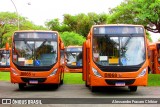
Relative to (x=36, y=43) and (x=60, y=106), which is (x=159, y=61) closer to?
(x=36, y=43)

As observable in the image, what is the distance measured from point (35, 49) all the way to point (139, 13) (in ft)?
28.1

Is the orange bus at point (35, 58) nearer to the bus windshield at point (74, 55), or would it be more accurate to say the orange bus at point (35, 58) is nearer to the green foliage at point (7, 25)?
the bus windshield at point (74, 55)

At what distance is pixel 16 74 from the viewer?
20953 millimetres

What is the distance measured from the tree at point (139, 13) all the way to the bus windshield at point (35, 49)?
738 cm

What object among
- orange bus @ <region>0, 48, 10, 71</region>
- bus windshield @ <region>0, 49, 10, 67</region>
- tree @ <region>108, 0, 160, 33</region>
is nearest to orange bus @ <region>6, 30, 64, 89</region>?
tree @ <region>108, 0, 160, 33</region>

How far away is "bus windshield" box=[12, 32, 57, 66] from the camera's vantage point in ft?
69.5

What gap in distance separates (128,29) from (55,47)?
168 inches

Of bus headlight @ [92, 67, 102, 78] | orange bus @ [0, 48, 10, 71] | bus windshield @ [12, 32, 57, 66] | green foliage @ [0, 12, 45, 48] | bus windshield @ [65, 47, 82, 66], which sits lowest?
orange bus @ [0, 48, 10, 71]

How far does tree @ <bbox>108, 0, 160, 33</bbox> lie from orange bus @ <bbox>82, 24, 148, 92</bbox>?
8.14 meters

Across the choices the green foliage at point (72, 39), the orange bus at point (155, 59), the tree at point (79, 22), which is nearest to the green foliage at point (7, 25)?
the green foliage at point (72, 39)

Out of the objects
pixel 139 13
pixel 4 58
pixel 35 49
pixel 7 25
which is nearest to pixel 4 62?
pixel 4 58

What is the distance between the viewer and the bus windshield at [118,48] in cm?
1850

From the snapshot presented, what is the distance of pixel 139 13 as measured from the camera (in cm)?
2747

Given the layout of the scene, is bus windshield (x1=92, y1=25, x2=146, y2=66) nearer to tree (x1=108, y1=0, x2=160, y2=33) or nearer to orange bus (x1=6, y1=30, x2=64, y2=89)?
orange bus (x1=6, y1=30, x2=64, y2=89)
